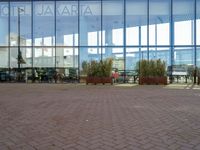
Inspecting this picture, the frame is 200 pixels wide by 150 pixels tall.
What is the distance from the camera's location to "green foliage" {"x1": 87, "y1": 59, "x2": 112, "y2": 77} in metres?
23.4

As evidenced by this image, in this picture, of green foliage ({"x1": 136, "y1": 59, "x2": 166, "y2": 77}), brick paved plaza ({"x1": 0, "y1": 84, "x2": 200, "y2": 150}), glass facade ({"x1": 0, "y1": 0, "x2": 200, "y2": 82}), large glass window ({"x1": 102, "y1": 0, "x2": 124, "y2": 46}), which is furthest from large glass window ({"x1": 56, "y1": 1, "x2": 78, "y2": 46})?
brick paved plaza ({"x1": 0, "y1": 84, "x2": 200, "y2": 150})

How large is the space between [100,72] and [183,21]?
29.8ft

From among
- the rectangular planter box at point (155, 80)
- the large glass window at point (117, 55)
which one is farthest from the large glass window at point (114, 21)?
the rectangular planter box at point (155, 80)

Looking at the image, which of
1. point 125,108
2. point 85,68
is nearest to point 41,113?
point 125,108

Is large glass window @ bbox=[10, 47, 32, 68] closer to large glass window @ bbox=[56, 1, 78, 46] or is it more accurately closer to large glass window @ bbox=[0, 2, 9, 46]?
large glass window @ bbox=[0, 2, 9, 46]

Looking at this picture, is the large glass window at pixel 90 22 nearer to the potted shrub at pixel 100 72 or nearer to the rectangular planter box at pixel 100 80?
the potted shrub at pixel 100 72

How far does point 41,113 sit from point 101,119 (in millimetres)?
1945

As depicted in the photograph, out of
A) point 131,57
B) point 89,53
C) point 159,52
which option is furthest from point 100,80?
point 159,52

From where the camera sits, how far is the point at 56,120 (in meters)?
7.50

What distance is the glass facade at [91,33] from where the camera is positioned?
86.7 feet

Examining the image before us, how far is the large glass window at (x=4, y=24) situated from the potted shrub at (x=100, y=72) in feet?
28.8

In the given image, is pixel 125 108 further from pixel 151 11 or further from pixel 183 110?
pixel 151 11

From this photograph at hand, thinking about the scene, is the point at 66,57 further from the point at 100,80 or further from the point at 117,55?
the point at 100,80

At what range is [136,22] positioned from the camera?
26906mm
